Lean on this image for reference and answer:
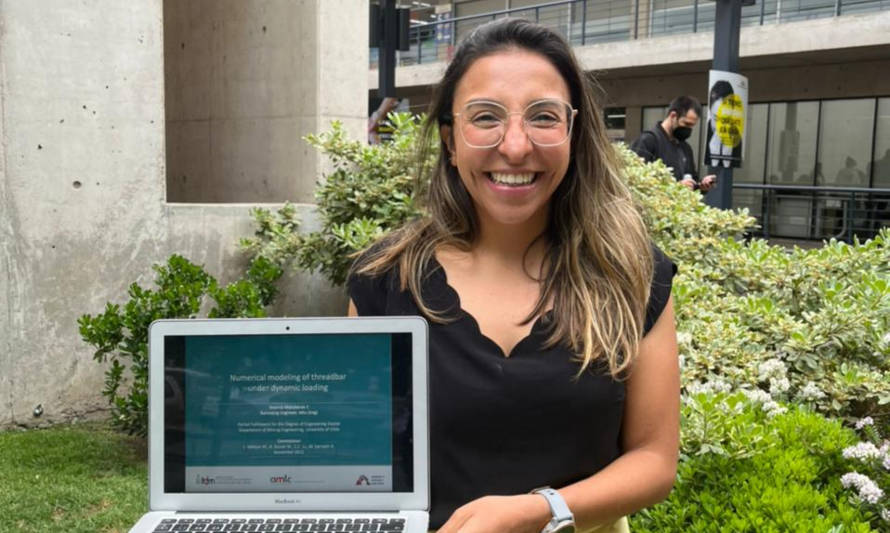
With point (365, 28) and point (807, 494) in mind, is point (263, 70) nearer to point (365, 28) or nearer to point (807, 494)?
point (365, 28)

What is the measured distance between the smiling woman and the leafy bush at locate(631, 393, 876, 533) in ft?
2.57

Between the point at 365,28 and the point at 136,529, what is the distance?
6.03m

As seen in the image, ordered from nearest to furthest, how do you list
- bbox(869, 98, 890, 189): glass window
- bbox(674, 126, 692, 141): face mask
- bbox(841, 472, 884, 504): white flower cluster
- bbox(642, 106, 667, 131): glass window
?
bbox(841, 472, 884, 504): white flower cluster
bbox(674, 126, 692, 141): face mask
bbox(869, 98, 890, 189): glass window
bbox(642, 106, 667, 131): glass window

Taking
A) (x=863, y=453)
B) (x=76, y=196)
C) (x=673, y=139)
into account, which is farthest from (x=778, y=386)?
(x=673, y=139)

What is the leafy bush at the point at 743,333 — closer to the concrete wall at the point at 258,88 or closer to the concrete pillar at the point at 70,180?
the concrete wall at the point at 258,88

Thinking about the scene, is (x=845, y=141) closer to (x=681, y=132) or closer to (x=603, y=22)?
(x=603, y=22)

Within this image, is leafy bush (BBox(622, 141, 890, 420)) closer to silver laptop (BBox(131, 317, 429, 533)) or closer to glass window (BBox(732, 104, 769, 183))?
silver laptop (BBox(131, 317, 429, 533))

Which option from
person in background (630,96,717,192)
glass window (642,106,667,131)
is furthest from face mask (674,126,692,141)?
glass window (642,106,667,131)

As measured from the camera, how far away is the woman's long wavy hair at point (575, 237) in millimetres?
1776

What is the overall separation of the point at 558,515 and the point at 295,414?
0.50 meters

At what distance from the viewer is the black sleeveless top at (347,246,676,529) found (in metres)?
1.71

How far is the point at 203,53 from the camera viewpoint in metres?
7.80

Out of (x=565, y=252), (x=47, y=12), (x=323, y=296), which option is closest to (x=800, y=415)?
(x=565, y=252)

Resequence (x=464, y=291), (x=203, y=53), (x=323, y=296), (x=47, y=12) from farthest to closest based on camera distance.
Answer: (x=203, y=53)
(x=323, y=296)
(x=47, y=12)
(x=464, y=291)
